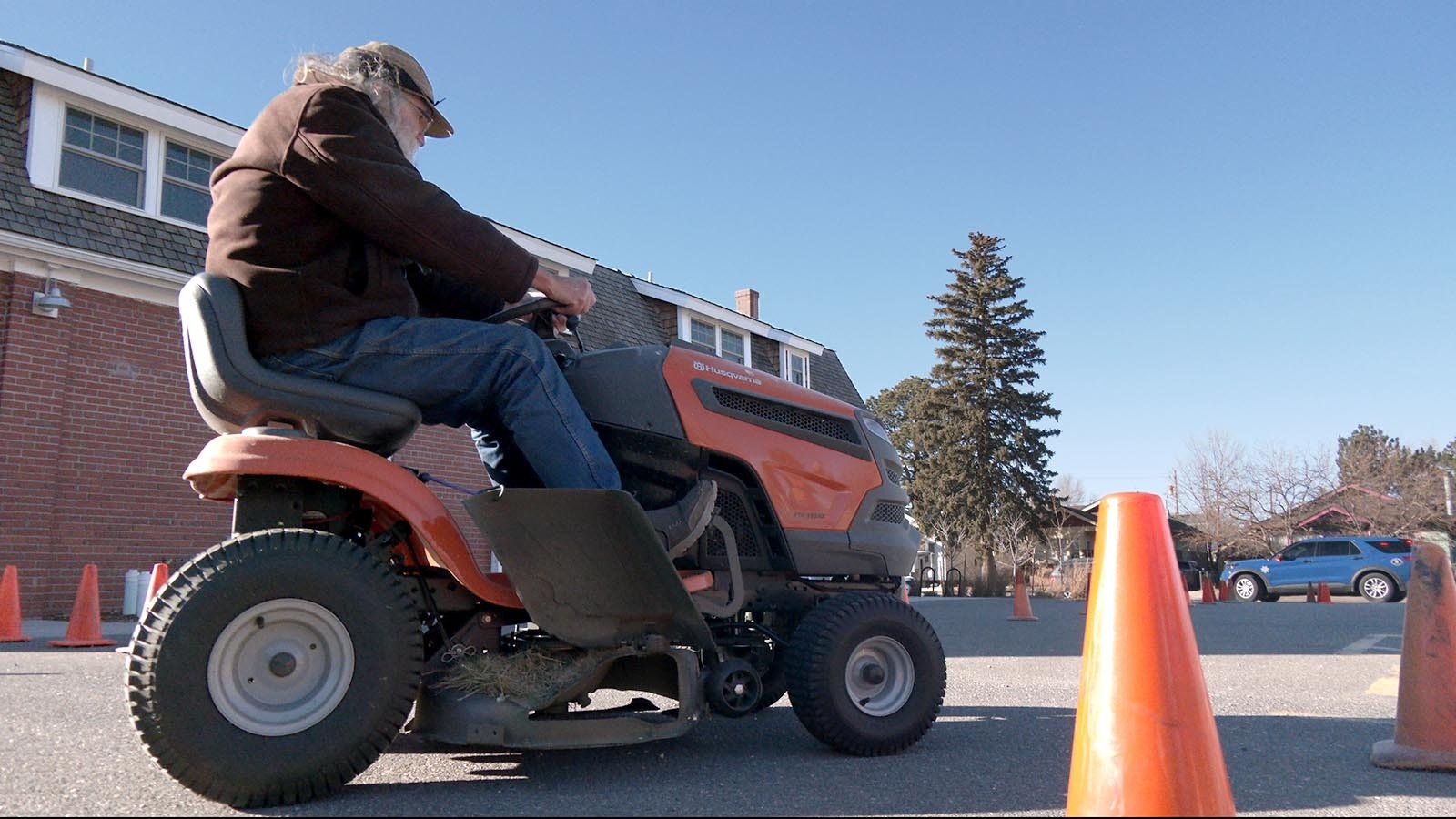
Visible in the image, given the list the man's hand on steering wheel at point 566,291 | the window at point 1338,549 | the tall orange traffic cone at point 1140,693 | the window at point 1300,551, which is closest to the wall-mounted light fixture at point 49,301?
the man's hand on steering wheel at point 566,291

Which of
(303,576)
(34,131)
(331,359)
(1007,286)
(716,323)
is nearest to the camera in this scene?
(303,576)

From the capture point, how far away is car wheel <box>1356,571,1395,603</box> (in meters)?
25.0

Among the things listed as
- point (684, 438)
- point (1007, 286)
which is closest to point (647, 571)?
point (684, 438)

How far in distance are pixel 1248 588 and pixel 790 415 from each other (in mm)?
27218

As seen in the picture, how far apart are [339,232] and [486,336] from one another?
547 mm

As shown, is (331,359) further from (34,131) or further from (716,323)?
(716,323)

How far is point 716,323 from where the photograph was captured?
23891 millimetres

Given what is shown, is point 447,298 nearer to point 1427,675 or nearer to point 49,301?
point 1427,675

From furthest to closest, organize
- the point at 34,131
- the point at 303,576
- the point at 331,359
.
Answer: the point at 34,131 < the point at 331,359 < the point at 303,576

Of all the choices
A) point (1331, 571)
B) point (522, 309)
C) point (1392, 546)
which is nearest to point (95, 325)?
point (522, 309)

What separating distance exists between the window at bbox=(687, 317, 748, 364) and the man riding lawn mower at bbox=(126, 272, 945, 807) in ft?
62.3

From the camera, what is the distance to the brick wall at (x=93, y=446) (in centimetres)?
1136

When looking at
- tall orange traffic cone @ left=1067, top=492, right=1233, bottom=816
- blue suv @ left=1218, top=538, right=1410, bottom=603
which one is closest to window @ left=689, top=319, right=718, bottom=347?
blue suv @ left=1218, top=538, right=1410, bottom=603

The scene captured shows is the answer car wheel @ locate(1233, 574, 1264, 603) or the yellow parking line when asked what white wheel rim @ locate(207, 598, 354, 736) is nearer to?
the yellow parking line
